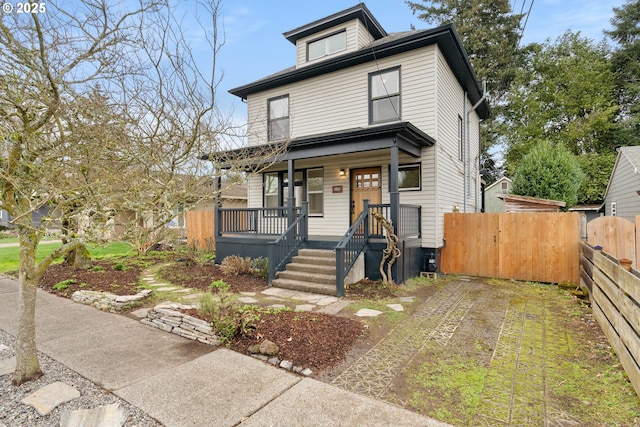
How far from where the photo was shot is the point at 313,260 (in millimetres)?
7395

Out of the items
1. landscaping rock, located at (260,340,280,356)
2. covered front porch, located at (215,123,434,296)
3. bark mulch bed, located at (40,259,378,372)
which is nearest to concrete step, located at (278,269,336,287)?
covered front porch, located at (215,123,434,296)

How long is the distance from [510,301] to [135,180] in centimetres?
658

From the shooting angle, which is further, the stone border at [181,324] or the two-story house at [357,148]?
the two-story house at [357,148]

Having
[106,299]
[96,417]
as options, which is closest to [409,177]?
[106,299]

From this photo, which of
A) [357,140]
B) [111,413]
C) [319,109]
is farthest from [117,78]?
[319,109]

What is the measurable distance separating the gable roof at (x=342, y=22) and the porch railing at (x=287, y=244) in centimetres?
600

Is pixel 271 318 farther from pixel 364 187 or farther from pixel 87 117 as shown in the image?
pixel 364 187

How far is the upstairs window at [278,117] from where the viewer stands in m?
10.5

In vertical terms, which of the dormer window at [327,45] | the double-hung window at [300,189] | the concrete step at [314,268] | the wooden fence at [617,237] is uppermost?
the dormer window at [327,45]

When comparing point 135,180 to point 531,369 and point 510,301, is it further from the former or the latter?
point 510,301

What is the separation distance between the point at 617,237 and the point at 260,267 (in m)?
6.91

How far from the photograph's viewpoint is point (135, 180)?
3.91 m

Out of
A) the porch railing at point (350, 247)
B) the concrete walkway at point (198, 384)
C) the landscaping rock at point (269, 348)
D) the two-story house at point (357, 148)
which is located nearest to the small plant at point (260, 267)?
the two-story house at point (357, 148)

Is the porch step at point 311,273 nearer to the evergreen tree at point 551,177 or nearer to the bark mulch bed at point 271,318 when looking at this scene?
the bark mulch bed at point 271,318
